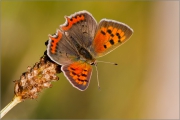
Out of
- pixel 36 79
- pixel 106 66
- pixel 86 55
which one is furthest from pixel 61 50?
pixel 106 66

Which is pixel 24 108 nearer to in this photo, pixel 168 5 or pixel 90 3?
pixel 90 3

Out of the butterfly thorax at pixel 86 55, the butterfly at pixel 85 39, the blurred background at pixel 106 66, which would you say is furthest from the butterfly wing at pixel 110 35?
the blurred background at pixel 106 66

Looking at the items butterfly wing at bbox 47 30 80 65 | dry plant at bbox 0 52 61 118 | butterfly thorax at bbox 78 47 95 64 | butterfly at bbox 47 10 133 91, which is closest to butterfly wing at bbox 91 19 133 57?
butterfly at bbox 47 10 133 91

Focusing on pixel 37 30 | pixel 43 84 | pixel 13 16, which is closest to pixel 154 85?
pixel 37 30

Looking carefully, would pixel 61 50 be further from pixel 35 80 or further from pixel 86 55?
pixel 35 80

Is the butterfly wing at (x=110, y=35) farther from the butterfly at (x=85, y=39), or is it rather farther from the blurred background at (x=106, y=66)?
the blurred background at (x=106, y=66)

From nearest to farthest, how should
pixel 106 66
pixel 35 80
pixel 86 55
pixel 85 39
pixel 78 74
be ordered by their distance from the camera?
pixel 35 80 < pixel 78 74 < pixel 86 55 < pixel 85 39 < pixel 106 66

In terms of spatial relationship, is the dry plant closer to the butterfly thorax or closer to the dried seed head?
the dried seed head
